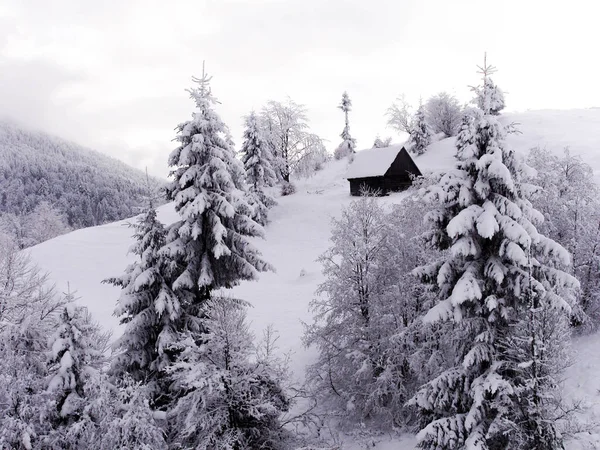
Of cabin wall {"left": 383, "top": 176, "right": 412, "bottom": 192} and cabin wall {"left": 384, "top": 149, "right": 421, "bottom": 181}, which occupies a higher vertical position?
cabin wall {"left": 384, "top": 149, "right": 421, "bottom": 181}

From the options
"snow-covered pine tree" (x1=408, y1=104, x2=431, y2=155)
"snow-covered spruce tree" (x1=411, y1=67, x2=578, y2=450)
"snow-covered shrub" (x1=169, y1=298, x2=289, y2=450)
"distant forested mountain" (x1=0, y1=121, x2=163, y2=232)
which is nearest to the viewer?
"snow-covered spruce tree" (x1=411, y1=67, x2=578, y2=450)

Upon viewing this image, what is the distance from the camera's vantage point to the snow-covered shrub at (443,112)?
238ft

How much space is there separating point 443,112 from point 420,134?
46.3 feet

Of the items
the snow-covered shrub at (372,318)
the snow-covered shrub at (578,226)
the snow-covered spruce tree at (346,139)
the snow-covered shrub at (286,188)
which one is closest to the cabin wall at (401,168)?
the snow-covered shrub at (286,188)

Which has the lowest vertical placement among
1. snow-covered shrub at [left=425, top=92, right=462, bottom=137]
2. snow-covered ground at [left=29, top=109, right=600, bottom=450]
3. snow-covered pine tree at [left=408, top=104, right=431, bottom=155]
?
snow-covered ground at [left=29, top=109, right=600, bottom=450]

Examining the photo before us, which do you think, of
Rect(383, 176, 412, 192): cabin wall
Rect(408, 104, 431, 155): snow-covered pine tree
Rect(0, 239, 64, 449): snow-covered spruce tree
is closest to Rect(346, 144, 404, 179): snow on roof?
Rect(383, 176, 412, 192): cabin wall

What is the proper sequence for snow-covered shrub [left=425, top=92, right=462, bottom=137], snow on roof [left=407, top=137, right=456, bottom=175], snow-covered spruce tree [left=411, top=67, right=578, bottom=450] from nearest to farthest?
snow-covered spruce tree [left=411, top=67, right=578, bottom=450] → snow on roof [left=407, top=137, right=456, bottom=175] → snow-covered shrub [left=425, top=92, right=462, bottom=137]

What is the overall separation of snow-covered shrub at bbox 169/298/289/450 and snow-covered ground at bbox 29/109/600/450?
5.33 m

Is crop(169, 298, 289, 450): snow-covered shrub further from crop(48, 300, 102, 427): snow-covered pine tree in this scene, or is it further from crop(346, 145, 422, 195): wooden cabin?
crop(346, 145, 422, 195): wooden cabin

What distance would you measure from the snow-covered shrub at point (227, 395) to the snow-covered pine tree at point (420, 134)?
179 feet

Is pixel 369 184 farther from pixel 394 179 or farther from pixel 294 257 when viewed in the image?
pixel 294 257

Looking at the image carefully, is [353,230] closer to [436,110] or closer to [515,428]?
[515,428]

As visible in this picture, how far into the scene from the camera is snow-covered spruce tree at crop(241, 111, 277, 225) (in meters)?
43.7

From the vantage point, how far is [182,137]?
1555 cm
